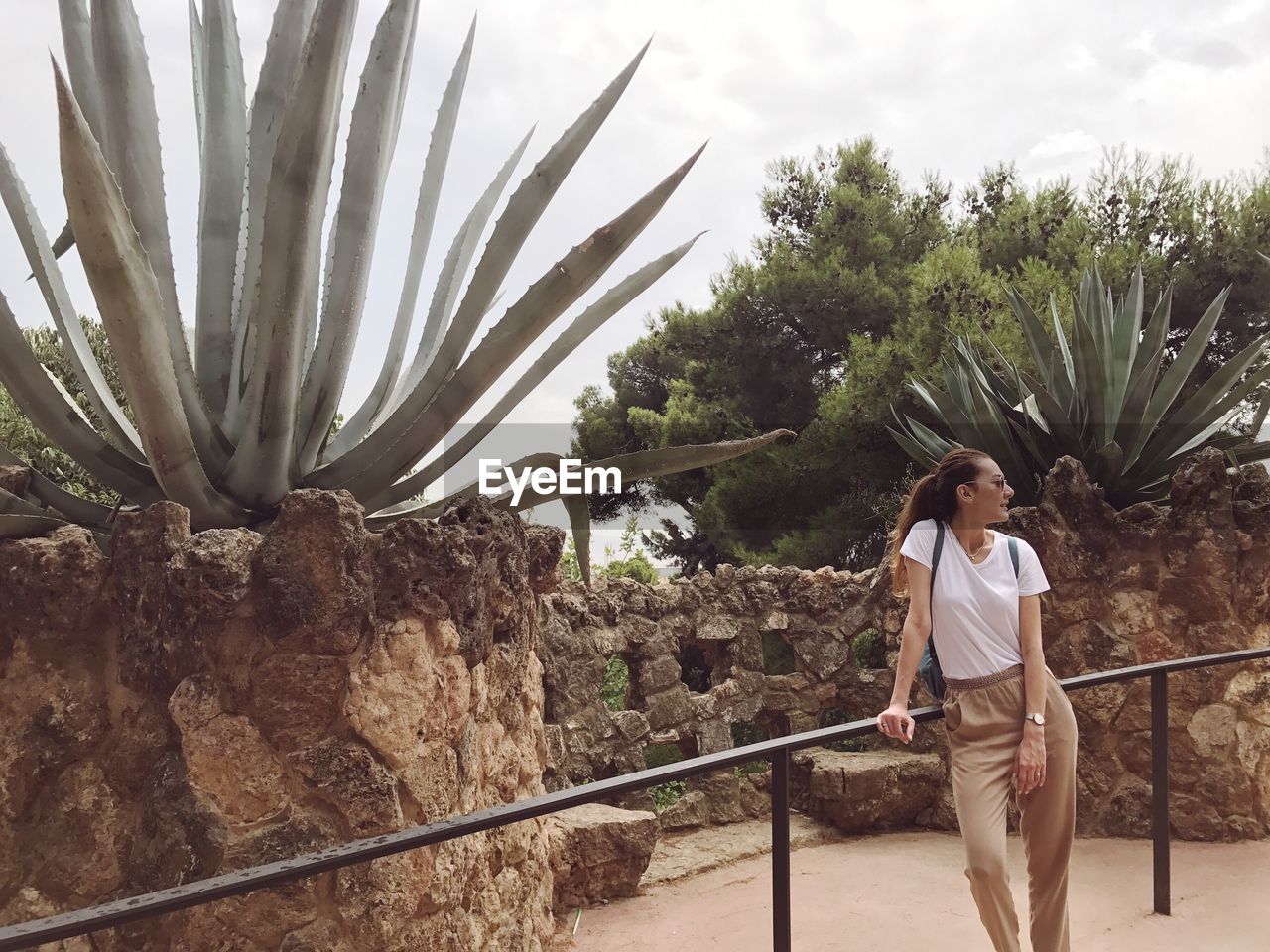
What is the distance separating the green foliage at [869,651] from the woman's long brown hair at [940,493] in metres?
5.92

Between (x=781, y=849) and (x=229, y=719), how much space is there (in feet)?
3.32

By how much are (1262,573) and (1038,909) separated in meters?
2.88

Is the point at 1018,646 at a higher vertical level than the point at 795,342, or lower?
lower

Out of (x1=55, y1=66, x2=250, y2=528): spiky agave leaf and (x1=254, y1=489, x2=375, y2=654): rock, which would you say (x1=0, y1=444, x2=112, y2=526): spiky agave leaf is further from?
(x1=254, y1=489, x2=375, y2=654): rock

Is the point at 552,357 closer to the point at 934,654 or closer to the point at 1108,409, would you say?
the point at 934,654

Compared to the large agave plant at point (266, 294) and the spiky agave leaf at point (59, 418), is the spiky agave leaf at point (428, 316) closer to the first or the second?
the large agave plant at point (266, 294)

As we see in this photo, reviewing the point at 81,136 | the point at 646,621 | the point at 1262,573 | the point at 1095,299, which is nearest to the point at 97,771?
the point at 81,136

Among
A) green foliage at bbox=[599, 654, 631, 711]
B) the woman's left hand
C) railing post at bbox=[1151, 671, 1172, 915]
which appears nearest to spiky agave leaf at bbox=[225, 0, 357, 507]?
the woman's left hand

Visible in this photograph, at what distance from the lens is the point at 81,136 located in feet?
4.21

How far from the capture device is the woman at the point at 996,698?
194cm

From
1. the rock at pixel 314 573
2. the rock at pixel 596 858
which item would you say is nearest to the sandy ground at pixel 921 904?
the rock at pixel 596 858

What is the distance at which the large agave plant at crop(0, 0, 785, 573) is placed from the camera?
1.59m

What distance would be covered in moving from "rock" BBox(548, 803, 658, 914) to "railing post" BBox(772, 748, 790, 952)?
102 inches

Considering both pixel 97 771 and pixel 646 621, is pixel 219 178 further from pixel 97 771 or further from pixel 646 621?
pixel 646 621
